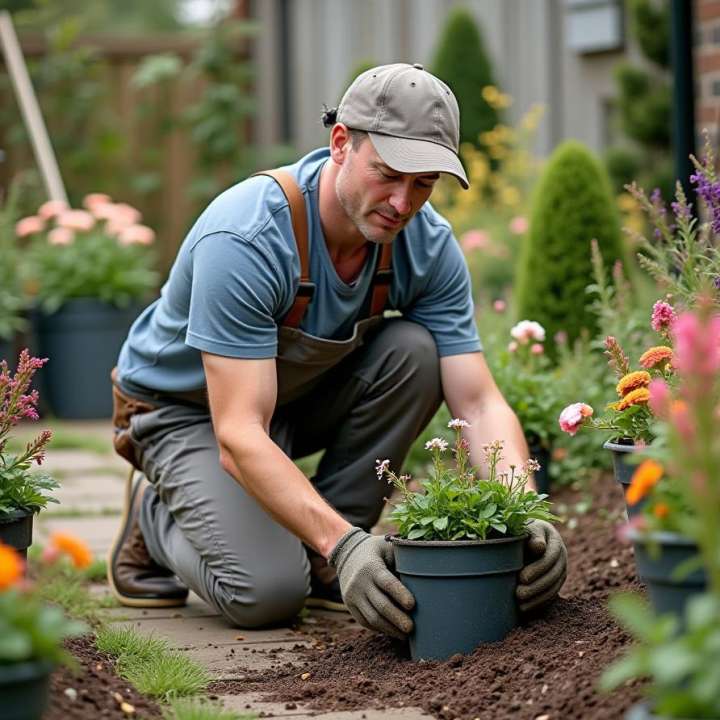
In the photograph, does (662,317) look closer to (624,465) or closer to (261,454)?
(624,465)

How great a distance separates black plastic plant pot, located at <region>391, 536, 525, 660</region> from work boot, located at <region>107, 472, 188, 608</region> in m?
0.96

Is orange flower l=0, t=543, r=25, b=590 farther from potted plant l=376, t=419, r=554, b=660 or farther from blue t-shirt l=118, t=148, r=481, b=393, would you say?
blue t-shirt l=118, t=148, r=481, b=393

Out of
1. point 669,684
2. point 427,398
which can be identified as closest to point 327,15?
point 427,398

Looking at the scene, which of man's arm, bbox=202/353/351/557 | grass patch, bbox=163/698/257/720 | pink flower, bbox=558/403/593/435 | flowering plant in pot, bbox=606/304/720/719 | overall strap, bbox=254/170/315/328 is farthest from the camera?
overall strap, bbox=254/170/315/328

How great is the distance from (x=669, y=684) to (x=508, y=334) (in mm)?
3323

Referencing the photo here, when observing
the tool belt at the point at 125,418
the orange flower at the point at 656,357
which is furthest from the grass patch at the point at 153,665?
the orange flower at the point at 656,357

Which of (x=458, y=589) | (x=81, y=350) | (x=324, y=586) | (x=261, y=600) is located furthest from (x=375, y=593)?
(x=81, y=350)

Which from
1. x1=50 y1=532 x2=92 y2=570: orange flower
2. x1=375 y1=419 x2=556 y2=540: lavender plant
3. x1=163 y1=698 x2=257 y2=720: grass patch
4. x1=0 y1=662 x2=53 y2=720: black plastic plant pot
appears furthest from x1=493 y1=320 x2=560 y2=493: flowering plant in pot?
x1=0 y1=662 x2=53 y2=720: black plastic plant pot

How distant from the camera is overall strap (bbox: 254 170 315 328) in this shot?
10.0 feet

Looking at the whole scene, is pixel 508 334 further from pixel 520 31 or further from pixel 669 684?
pixel 520 31

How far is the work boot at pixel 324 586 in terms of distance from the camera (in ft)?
11.2

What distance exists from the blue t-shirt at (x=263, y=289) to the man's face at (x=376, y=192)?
0.18 metres

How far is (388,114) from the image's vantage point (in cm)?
284

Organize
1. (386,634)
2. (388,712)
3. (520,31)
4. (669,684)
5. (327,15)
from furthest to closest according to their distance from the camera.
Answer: (327,15)
(520,31)
(386,634)
(388,712)
(669,684)
